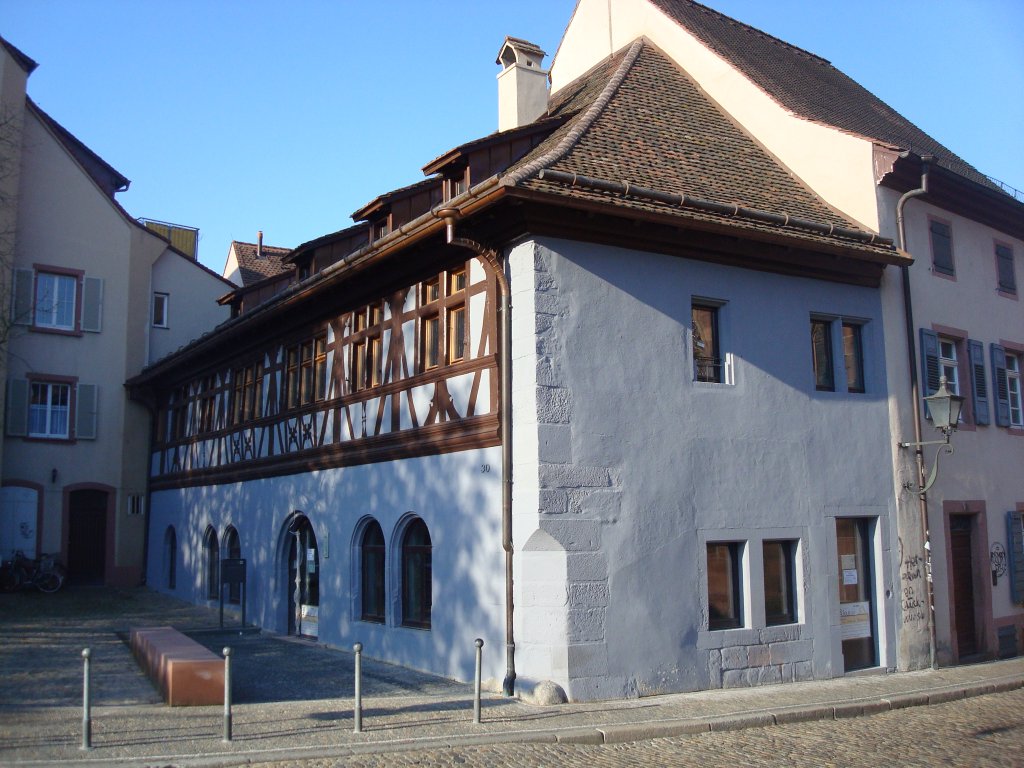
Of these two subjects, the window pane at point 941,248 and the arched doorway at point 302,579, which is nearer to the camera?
the window pane at point 941,248

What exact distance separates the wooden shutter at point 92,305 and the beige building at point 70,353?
3 cm

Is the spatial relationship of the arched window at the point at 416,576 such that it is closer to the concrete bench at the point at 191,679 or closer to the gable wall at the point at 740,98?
the concrete bench at the point at 191,679

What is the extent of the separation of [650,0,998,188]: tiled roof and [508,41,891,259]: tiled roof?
981 millimetres

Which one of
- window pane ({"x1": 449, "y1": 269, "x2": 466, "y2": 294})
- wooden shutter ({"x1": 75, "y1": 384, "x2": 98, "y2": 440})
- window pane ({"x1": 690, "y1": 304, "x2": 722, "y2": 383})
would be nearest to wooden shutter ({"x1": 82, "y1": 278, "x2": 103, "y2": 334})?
wooden shutter ({"x1": 75, "y1": 384, "x2": 98, "y2": 440})

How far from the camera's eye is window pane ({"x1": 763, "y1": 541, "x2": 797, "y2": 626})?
1356 centimetres

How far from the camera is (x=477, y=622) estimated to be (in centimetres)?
1272

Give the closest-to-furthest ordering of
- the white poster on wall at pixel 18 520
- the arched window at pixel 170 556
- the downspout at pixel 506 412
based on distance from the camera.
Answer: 1. the downspout at pixel 506 412
2. the white poster on wall at pixel 18 520
3. the arched window at pixel 170 556

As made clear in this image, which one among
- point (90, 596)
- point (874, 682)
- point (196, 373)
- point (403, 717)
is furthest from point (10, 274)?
point (874, 682)

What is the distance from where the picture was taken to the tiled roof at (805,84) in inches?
716

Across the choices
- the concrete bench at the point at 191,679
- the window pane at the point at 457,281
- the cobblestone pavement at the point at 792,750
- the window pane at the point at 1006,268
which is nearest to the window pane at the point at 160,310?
the window pane at the point at 457,281

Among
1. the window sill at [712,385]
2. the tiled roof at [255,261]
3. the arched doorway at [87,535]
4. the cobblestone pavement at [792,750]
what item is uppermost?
the tiled roof at [255,261]

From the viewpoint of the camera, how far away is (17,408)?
84.2 feet

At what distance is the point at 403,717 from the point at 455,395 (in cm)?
443

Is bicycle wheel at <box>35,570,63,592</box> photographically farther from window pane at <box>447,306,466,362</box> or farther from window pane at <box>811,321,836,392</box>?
window pane at <box>811,321,836,392</box>
